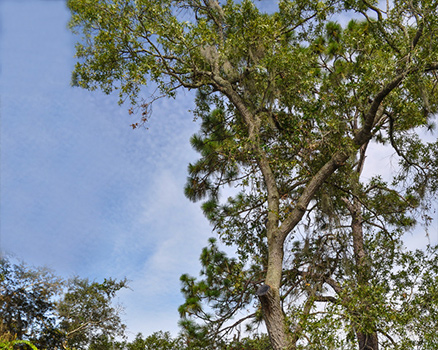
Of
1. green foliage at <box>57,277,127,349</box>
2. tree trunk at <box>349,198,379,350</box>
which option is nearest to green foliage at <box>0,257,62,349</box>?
green foliage at <box>57,277,127,349</box>

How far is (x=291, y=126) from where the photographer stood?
692 centimetres

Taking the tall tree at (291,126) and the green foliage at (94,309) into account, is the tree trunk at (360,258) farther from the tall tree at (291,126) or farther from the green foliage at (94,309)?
the green foliage at (94,309)

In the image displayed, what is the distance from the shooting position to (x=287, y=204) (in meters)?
6.66

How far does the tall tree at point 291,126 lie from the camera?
5.66 meters

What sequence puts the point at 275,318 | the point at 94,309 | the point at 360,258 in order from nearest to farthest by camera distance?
1. the point at 275,318
2. the point at 360,258
3. the point at 94,309

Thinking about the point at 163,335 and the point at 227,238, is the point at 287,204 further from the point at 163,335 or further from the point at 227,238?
the point at 163,335

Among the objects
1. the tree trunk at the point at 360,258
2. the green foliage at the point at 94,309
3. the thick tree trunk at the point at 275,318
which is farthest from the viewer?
the green foliage at the point at 94,309

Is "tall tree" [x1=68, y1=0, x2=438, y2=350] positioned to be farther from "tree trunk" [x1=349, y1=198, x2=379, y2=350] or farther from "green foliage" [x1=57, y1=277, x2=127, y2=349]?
"green foliage" [x1=57, y1=277, x2=127, y2=349]

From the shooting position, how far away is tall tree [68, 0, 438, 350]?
5.66m

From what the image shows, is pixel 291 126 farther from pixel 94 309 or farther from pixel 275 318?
pixel 94 309

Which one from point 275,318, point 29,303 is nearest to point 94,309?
point 29,303

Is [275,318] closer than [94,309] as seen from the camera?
Yes

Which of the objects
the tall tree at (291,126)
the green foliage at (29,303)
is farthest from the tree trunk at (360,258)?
the green foliage at (29,303)

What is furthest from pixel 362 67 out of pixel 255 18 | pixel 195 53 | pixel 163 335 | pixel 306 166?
pixel 163 335
